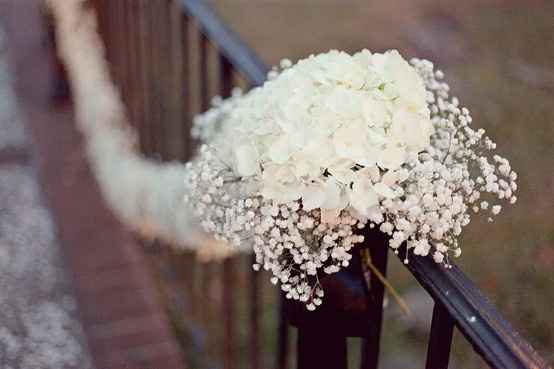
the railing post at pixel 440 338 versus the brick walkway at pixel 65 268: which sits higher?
the railing post at pixel 440 338

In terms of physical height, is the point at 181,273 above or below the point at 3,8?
below

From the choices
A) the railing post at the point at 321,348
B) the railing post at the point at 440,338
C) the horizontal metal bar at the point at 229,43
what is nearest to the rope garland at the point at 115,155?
the horizontal metal bar at the point at 229,43

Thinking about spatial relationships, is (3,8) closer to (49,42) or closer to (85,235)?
(49,42)

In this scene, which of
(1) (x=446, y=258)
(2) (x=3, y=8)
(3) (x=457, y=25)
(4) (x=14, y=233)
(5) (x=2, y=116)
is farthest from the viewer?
(3) (x=457, y=25)

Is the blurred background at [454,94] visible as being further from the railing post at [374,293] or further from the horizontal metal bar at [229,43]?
the railing post at [374,293]

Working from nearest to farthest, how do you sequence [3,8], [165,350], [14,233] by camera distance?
1. [165,350]
2. [14,233]
3. [3,8]

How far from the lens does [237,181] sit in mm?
1332

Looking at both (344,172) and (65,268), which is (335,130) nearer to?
(344,172)

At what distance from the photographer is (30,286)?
8.09 ft

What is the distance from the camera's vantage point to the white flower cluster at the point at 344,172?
1.17 metres

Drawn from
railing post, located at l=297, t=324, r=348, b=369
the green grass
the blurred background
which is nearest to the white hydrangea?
railing post, located at l=297, t=324, r=348, b=369

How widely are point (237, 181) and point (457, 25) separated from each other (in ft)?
13.2

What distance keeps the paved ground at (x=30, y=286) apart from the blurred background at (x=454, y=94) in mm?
52

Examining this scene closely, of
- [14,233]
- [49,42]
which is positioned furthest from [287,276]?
[49,42]
